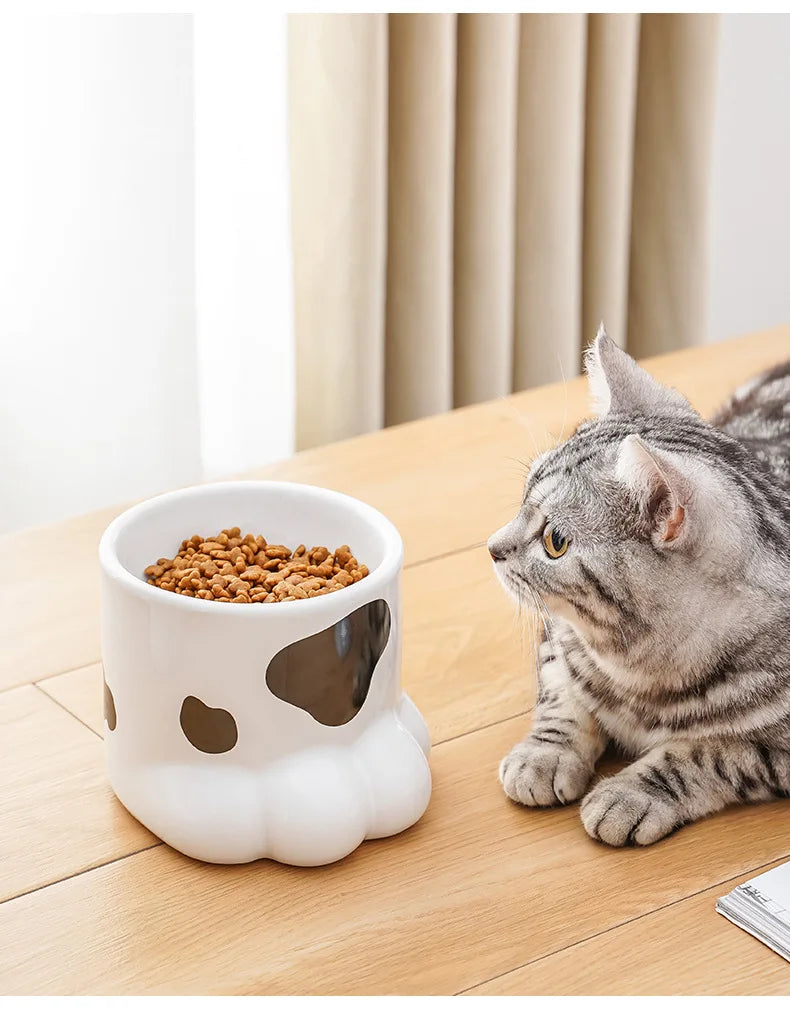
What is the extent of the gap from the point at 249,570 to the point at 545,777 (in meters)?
0.25

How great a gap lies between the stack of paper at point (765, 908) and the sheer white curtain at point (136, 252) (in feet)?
3.31

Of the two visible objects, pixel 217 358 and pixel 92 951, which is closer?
pixel 92 951

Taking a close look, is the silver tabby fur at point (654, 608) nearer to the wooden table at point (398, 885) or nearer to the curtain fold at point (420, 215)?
the wooden table at point (398, 885)

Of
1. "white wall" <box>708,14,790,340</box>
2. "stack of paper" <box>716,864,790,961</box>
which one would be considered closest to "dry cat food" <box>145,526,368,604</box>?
"stack of paper" <box>716,864,790,961</box>

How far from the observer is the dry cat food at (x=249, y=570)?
85 centimetres

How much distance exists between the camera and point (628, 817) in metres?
0.86

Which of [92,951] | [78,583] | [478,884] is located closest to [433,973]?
[478,884]

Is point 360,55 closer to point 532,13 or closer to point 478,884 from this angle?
point 532,13

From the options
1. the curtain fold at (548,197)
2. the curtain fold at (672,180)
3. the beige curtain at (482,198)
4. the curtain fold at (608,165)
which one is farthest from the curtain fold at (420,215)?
the curtain fold at (672,180)

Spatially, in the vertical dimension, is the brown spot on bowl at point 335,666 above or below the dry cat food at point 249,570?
below

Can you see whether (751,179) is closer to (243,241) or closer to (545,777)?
(243,241)

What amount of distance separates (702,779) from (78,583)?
0.57 metres

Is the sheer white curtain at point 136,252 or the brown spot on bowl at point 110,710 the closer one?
the brown spot on bowl at point 110,710

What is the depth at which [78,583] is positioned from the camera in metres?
1.17
